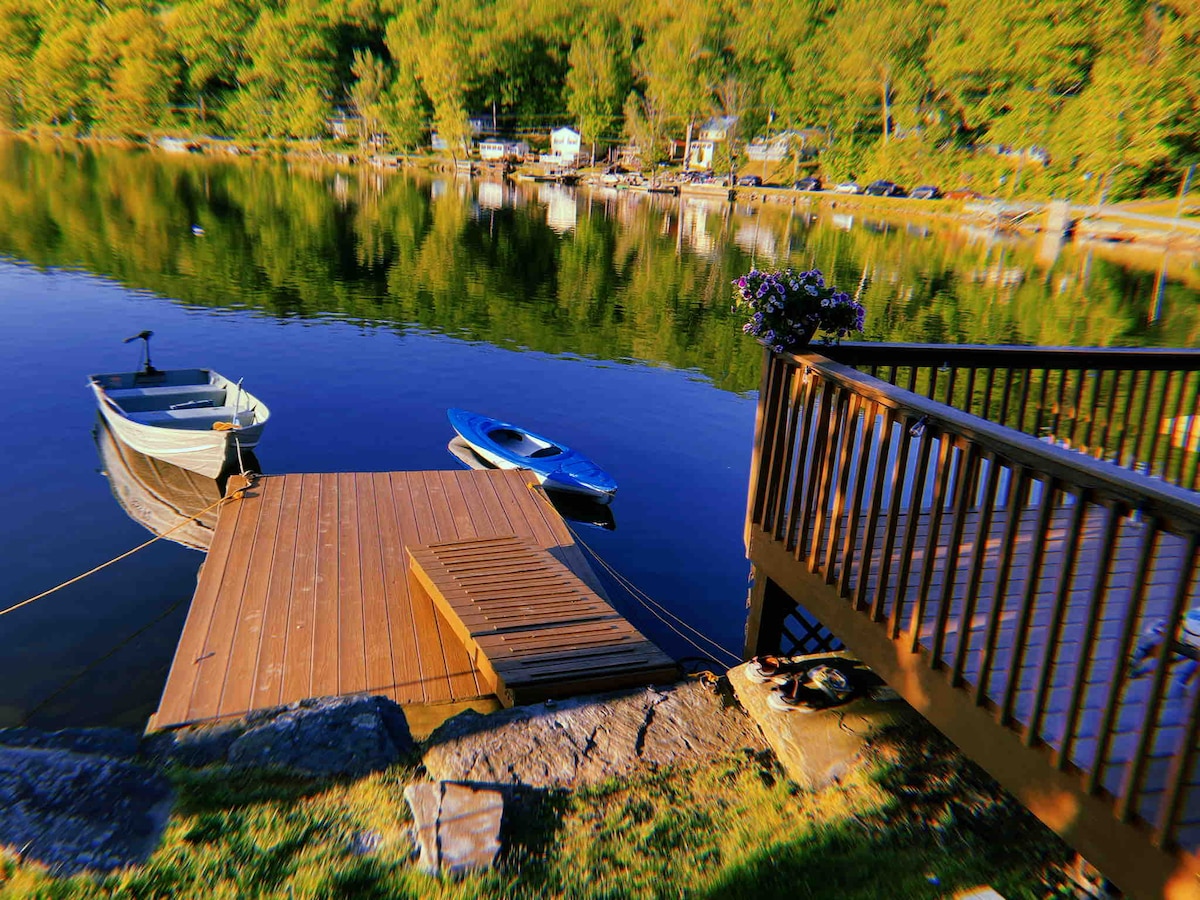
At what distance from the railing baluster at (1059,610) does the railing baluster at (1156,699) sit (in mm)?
426

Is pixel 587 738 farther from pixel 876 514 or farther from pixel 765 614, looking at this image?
pixel 876 514

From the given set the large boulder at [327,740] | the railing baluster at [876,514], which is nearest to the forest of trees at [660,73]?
the railing baluster at [876,514]

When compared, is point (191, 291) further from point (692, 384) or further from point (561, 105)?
point (561, 105)

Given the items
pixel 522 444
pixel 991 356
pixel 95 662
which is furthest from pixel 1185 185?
pixel 95 662

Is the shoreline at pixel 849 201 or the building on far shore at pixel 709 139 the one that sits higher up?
the building on far shore at pixel 709 139

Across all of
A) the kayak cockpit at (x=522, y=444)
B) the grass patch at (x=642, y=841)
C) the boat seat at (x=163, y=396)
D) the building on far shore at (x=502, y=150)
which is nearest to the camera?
the grass patch at (x=642, y=841)

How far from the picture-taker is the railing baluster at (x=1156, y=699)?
124 inches

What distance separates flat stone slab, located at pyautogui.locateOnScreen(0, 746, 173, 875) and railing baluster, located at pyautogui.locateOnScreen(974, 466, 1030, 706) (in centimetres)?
416

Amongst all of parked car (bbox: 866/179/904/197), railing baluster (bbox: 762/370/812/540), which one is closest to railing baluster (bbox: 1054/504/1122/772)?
railing baluster (bbox: 762/370/812/540)

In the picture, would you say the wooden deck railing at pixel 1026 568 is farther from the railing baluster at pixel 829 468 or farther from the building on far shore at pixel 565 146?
the building on far shore at pixel 565 146

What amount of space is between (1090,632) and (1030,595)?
0.34m

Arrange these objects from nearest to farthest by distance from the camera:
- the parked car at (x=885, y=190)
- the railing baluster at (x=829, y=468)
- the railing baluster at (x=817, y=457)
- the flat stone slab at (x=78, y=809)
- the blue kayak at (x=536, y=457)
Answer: the flat stone slab at (x=78, y=809), the railing baluster at (x=829, y=468), the railing baluster at (x=817, y=457), the blue kayak at (x=536, y=457), the parked car at (x=885, y=190)

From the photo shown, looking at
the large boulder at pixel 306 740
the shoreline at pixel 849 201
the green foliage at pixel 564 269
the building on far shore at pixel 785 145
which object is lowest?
the large boulder at pixel 306 740

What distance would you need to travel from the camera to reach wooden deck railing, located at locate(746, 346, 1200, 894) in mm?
3402
